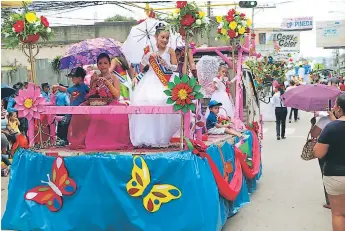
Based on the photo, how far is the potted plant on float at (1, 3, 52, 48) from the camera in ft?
17.2

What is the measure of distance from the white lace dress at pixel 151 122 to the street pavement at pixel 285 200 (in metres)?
1.44

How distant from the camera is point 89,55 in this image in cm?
657

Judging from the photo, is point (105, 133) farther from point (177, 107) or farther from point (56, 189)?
point (177, 107)

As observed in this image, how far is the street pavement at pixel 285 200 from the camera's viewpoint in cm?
594

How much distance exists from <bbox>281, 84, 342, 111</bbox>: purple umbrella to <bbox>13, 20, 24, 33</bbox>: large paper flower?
3548 millimetres

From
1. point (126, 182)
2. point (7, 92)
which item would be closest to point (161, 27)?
point (126, 182)

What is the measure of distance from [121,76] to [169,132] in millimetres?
1512

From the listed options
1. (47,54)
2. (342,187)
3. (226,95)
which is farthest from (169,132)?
(47,54)

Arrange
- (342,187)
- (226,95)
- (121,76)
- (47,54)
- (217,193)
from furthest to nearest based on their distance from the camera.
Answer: (47,54) → (226,95) → (121,76) → (217,193) → (342,187)

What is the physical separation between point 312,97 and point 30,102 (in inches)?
139

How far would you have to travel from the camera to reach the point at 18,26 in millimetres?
5223

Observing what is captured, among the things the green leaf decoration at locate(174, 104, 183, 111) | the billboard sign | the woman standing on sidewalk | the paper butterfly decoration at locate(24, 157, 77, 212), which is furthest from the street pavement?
the billboard sign

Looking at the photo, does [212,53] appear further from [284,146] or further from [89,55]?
[284,146]

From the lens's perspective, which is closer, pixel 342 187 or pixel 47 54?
pixel 342 187
